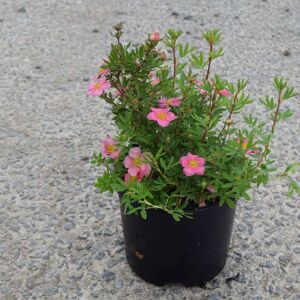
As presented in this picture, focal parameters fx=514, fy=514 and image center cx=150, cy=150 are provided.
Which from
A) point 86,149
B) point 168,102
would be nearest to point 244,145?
point 168,102

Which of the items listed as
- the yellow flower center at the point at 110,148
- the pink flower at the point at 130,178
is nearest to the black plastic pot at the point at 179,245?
the pink flower at the point at 130,178

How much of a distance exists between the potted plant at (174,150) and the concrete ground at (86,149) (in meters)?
0.34

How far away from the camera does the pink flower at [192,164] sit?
1.68 m

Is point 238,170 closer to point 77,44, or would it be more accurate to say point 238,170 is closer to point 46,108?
point 46,108

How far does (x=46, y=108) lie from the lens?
3.45 metres

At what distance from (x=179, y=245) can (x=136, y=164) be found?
39 centimetres

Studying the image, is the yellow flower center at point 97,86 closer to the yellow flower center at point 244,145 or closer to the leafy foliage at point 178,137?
the leafy foliage at point 178,137

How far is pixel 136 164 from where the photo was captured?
176 centimetres

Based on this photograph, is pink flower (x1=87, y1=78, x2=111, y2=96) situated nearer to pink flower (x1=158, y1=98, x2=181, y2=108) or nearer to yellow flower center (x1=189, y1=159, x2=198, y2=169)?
pink flower (x1=158, y1=98, x2=181, y2=108)

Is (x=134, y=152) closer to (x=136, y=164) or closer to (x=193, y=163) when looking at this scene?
(x=136, y=164)

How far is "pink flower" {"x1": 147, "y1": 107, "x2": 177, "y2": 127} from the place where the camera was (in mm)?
1643

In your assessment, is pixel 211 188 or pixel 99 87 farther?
pixel 211 188

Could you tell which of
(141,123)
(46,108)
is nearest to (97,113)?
(46,108)

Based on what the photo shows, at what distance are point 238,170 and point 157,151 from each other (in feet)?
0.95
